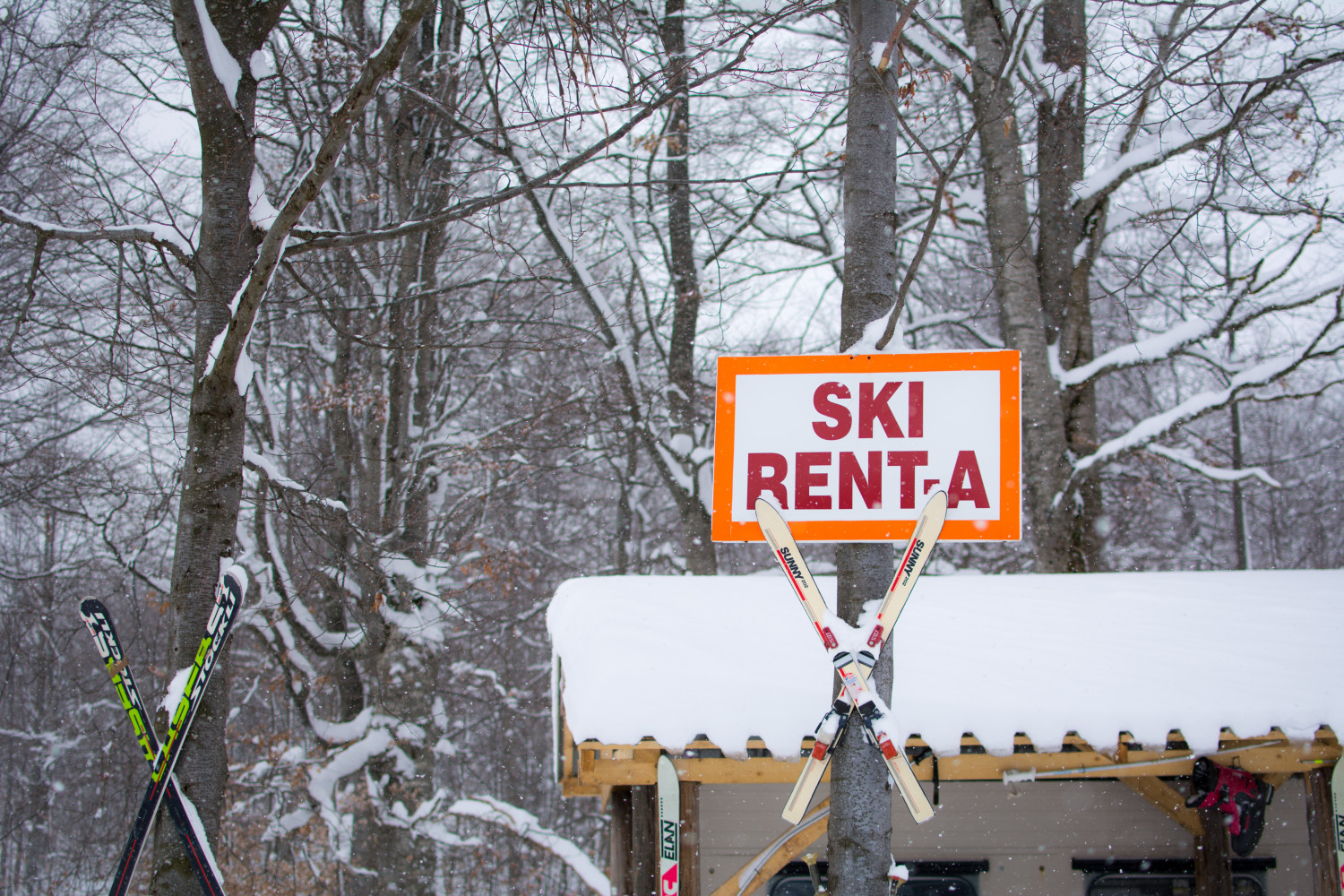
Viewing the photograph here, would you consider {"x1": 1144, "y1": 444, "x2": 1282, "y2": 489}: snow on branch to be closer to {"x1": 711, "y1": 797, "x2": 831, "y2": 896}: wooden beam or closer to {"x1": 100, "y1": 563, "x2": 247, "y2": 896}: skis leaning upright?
{"x1": 711, "y1": 797, "x2": 831, "y2": 896}: wooden beam

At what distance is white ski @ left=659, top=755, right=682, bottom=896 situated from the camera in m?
4.45

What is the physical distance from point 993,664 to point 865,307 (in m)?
3.00

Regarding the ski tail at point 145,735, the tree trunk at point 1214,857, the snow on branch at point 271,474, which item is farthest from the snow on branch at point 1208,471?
the ski tail at point 145,735

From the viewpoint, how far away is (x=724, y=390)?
3135 millimetres

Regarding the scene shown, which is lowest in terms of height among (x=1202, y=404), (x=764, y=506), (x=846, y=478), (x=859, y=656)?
(x=859, y=656)

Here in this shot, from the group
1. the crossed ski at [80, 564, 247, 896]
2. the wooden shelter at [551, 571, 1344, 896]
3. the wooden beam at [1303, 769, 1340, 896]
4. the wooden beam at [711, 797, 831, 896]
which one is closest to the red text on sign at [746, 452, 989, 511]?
the wooden shelter at [551, 571, 1344, 896]

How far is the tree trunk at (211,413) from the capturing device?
387 centimetres

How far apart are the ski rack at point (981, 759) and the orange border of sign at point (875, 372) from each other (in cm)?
184

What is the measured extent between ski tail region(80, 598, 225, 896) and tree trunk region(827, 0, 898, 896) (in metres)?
2.56

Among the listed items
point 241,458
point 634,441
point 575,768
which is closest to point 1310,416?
point 634,441

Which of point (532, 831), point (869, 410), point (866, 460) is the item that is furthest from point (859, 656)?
point (532, 831)

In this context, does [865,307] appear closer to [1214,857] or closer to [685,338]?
[1214,857]

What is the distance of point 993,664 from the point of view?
5305mm

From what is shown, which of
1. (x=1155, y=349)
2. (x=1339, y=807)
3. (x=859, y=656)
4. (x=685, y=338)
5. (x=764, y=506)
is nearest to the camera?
(x=859, y=656)
